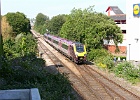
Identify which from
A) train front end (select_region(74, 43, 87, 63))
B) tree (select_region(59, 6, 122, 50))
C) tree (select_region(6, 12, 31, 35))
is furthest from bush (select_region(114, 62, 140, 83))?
tree (select_region(6, 12, 31, 35))

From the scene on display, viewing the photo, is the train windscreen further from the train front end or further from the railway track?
the railway track

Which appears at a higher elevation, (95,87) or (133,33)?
(133,33)

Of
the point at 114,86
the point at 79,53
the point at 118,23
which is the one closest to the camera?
the point at 114,86

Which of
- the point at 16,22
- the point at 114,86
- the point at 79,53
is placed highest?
the point at 16,22

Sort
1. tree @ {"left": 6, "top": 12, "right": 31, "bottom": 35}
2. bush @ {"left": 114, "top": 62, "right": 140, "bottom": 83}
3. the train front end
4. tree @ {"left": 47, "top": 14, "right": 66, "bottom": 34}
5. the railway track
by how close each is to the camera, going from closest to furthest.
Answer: the railway track
bush @ {"left": 114, "top": 62, "right": 140, "bottom": 83}
the train front end
tree @ {"left": 6, "top": 12, "right": 31, "bottom": 35}
tree @ {"left": 47, "top": 14, "right": 66, "bottom": 34}

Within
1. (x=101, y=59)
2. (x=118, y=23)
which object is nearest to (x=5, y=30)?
(x=101, y=59)

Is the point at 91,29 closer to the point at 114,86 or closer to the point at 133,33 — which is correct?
the point at 133,33

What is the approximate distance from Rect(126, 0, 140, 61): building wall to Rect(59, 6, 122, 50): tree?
20.0 ft

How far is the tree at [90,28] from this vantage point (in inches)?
1531

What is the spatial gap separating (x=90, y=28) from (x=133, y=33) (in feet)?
27.1

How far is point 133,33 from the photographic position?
1282 inches

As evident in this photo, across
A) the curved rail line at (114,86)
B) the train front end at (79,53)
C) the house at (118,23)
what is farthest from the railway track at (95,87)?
the house at (118,23)

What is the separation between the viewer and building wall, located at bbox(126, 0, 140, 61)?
32062mm

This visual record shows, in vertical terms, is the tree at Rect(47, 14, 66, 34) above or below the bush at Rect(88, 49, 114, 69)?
above
